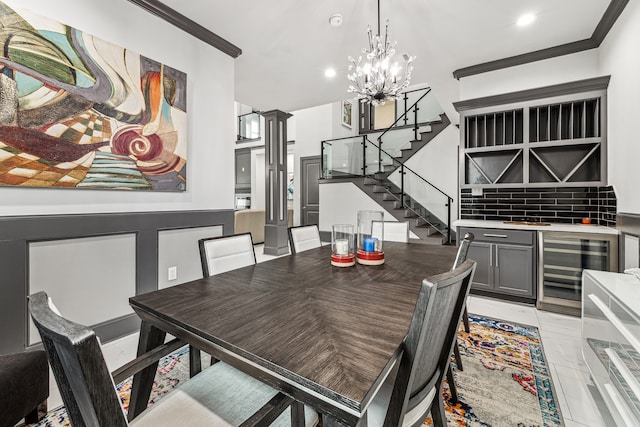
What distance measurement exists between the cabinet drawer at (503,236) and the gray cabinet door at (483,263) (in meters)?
0.08

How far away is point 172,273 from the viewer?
277 centimetres

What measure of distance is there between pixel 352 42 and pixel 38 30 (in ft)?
8.79

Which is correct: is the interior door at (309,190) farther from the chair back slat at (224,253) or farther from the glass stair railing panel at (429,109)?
the chair back slat at (224,253)

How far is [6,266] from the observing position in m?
1.80

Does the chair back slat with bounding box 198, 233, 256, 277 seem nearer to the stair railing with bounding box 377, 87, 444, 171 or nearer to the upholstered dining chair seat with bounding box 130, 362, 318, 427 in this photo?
the upholstered dining chair seat with bounding box 130, 362, 318, 427

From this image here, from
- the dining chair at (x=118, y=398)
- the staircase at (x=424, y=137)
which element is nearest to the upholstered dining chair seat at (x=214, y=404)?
the dining chair at (x=118, y=398)

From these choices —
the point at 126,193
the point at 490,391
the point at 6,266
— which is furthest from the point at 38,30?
the point at 490,391

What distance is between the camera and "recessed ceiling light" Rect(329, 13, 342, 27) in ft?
8.92

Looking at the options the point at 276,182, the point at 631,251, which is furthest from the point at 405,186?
the point at 631,251

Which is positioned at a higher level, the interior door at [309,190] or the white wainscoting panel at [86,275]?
the interior door at [309,190]

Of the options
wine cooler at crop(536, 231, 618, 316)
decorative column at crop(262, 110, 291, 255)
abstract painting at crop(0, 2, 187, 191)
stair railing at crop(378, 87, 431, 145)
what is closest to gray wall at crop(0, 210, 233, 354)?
abstract painting at crop(0, 2, 187, 191)

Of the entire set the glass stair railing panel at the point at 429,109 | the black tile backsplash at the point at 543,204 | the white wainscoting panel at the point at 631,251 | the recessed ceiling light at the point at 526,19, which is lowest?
the white wainscoting panel at the point at 631,251

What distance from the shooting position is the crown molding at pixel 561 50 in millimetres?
2590

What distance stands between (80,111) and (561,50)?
15.6ft
